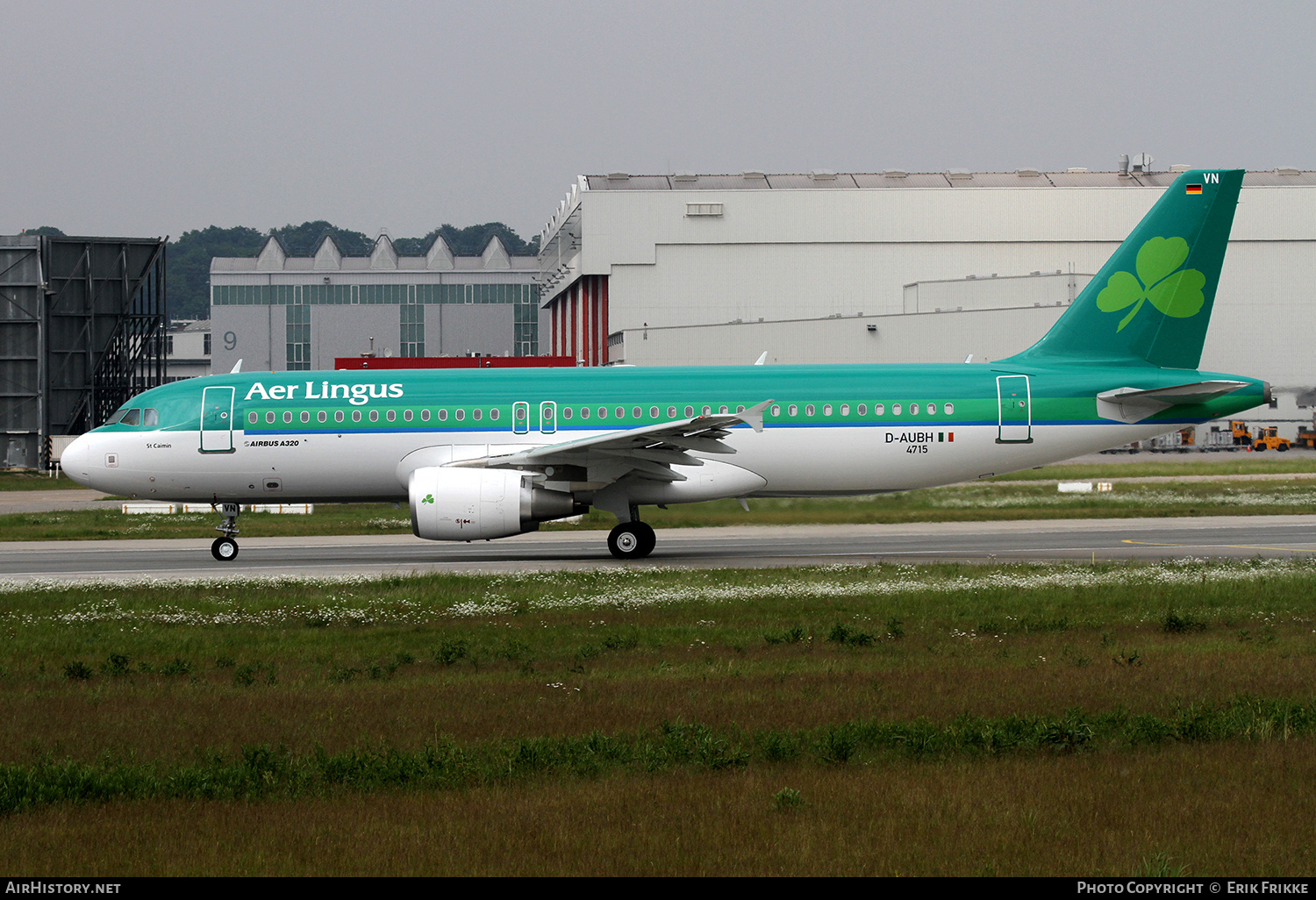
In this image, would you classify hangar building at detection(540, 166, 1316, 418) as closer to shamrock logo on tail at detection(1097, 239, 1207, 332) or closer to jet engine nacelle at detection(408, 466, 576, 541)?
shamrock logo on tail at detection(1097, 239, 1207, 332)

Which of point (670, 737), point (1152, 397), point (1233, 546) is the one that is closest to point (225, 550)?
point (670, 737)

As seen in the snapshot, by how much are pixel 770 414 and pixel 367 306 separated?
316ft

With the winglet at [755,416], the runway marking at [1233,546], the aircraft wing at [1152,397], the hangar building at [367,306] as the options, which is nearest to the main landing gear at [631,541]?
the winglet at [755,416]

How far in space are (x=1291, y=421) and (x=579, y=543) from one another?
5985cm

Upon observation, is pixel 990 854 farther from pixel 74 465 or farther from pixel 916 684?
pixel 74 465

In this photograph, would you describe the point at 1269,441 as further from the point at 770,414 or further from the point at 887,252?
the point at 770,414

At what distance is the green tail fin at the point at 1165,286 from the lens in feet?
82.6

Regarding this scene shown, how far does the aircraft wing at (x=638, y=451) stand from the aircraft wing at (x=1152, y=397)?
7278 mm

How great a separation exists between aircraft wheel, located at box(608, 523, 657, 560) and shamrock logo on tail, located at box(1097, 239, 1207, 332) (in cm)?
1077

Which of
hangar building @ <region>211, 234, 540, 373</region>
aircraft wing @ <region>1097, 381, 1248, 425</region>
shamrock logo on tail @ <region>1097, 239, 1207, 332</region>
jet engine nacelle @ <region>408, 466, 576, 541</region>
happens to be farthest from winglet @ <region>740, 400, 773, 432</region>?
hangar building @ <region>211, 234, 540, 373</region>

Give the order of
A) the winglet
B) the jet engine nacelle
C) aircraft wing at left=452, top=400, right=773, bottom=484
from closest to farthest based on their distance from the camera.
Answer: the winglet → aircraft wing at left=452, top=400, right=773, bottom=484 → the jet engine nacelle

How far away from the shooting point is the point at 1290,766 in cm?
840

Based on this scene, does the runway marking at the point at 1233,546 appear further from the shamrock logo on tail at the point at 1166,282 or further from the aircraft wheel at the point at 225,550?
the aircraft wheel at the point at 225,550

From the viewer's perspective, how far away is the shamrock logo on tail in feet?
82.8
